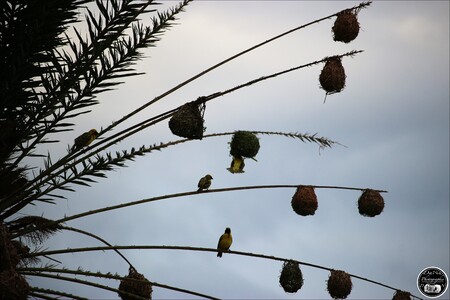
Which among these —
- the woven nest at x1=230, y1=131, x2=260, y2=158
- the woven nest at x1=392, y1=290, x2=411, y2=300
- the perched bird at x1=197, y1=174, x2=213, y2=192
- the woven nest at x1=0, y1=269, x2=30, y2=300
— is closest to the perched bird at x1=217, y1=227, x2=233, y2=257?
the perched bird at x1=197, y1=174, x2=213, y2=192

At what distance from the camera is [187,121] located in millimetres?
8625

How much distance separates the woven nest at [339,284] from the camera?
31.9ft

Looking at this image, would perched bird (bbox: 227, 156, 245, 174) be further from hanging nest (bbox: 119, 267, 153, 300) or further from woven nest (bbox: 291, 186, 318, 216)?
hanging nest (bbox: 119, 267, 153, 300)

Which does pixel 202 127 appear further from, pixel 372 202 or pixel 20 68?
pixel 372 202

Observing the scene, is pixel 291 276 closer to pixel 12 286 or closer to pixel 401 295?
pixel 401 295

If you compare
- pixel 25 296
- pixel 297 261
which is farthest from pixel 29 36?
pixel 297 261

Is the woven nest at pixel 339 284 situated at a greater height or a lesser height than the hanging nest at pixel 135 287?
greater

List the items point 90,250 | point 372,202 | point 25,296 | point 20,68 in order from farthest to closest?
point 372,202
point 20,68
point 90,250
point 25,296

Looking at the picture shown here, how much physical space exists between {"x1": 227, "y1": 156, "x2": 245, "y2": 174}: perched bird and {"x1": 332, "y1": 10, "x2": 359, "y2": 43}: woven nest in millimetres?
1751

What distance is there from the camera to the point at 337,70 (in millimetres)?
9102

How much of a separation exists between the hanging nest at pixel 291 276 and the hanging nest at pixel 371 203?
1.36m

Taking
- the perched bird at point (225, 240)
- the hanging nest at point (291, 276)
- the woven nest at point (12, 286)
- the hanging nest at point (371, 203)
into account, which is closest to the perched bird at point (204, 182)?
the perched bird at point (225, 240)

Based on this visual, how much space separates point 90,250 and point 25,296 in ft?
3.81

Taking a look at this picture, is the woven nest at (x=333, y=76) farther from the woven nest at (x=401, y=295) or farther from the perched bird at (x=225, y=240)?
the woven nest at (x=401, y=295)
